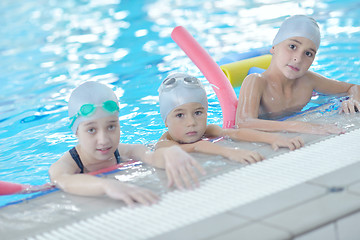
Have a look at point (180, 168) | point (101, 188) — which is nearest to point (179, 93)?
point (180, 168)

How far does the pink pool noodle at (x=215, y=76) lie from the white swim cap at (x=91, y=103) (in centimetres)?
141

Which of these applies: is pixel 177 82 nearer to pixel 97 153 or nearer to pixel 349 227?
pixel 97 153

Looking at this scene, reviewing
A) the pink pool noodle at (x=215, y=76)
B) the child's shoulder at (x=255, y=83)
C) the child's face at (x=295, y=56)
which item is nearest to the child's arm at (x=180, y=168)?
the child's shoulder at (x=255, y=83)

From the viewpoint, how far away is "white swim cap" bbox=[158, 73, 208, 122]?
144 inches

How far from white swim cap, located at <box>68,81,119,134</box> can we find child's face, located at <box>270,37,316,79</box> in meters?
1.49

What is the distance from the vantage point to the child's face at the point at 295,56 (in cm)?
396

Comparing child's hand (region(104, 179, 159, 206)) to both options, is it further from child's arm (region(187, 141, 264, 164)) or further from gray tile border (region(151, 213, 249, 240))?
child's arm (region(187, 141, 264, 164))

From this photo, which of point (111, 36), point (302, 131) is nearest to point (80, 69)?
point (111, 36)

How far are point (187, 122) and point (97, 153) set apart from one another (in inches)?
28.0

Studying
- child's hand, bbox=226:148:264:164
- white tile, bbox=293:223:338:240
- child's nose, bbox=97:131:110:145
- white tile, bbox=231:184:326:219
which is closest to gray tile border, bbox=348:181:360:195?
white tile, bbox=231:184:326:219

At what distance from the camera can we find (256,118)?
12.9 ft

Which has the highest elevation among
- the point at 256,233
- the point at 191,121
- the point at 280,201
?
the point at 191,121

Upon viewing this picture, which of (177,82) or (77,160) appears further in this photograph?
(177,82)

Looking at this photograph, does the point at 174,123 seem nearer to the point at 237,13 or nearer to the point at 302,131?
the point at 302,131
